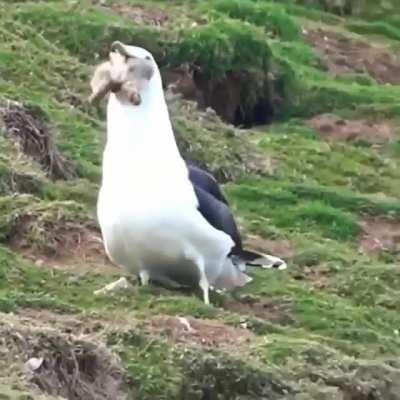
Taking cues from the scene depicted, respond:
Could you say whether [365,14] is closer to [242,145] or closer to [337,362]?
[242,145]

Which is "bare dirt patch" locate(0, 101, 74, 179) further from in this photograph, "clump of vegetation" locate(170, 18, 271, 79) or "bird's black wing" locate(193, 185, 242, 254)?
"clump of vegetation" locate(170, 18, 271, 79)

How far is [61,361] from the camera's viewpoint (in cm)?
822

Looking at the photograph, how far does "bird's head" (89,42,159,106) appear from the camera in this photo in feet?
32.0

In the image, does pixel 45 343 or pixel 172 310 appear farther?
pixel 172 310

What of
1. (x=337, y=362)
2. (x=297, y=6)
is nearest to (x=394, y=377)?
(x=337, y=362)

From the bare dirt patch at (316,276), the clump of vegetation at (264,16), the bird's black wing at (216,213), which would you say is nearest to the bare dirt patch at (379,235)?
the bare dirt patch at (316,276)

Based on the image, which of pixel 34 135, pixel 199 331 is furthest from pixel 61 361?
pixel 34 135

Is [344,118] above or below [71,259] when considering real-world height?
below

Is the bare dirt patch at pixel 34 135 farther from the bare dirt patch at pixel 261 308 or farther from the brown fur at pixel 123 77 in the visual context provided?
the brown fur at pixel 123 77

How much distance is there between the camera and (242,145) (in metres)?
16.7

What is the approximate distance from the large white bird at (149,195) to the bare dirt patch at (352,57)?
511 inches

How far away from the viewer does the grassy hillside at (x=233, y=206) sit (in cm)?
883

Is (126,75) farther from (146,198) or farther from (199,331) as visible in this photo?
(199,331)

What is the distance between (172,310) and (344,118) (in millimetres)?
10681
